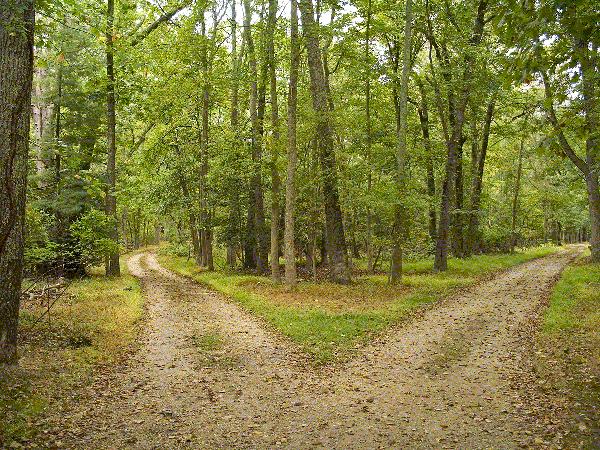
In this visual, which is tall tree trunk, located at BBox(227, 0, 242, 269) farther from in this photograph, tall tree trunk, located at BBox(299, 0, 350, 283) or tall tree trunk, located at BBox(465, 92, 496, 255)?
tall tree trunk, located at BBox(465, 92, 496, 255)

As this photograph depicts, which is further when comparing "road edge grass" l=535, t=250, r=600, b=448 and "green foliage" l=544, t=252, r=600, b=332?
"green foliage" l=544, t=252, r=600, b=332

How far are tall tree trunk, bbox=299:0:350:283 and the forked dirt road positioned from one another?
6.60 meters

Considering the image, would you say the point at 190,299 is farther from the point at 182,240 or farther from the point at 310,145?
the point at 182,240

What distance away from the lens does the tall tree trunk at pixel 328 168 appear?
19031 millimetres

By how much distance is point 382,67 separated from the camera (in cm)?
2064

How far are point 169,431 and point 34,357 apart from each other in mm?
4111

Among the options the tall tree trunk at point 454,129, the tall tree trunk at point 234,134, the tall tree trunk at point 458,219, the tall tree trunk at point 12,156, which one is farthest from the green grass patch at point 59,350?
the tall tree trunk at point 458,219

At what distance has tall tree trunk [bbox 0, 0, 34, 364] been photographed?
7.62 metres

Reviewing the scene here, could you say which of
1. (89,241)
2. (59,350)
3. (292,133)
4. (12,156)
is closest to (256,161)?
(292,133)

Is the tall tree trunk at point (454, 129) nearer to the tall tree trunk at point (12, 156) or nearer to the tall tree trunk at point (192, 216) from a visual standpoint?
the tall tree trunk at point (192, 216)

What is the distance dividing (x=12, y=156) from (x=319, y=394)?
6.30m

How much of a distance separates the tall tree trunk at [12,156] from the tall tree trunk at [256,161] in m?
14.6

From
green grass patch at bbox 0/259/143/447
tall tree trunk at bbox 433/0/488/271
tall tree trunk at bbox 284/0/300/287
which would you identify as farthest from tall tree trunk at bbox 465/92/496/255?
green grass patch at bbox 0/259/143/447

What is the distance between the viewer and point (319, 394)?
26.8 ft
